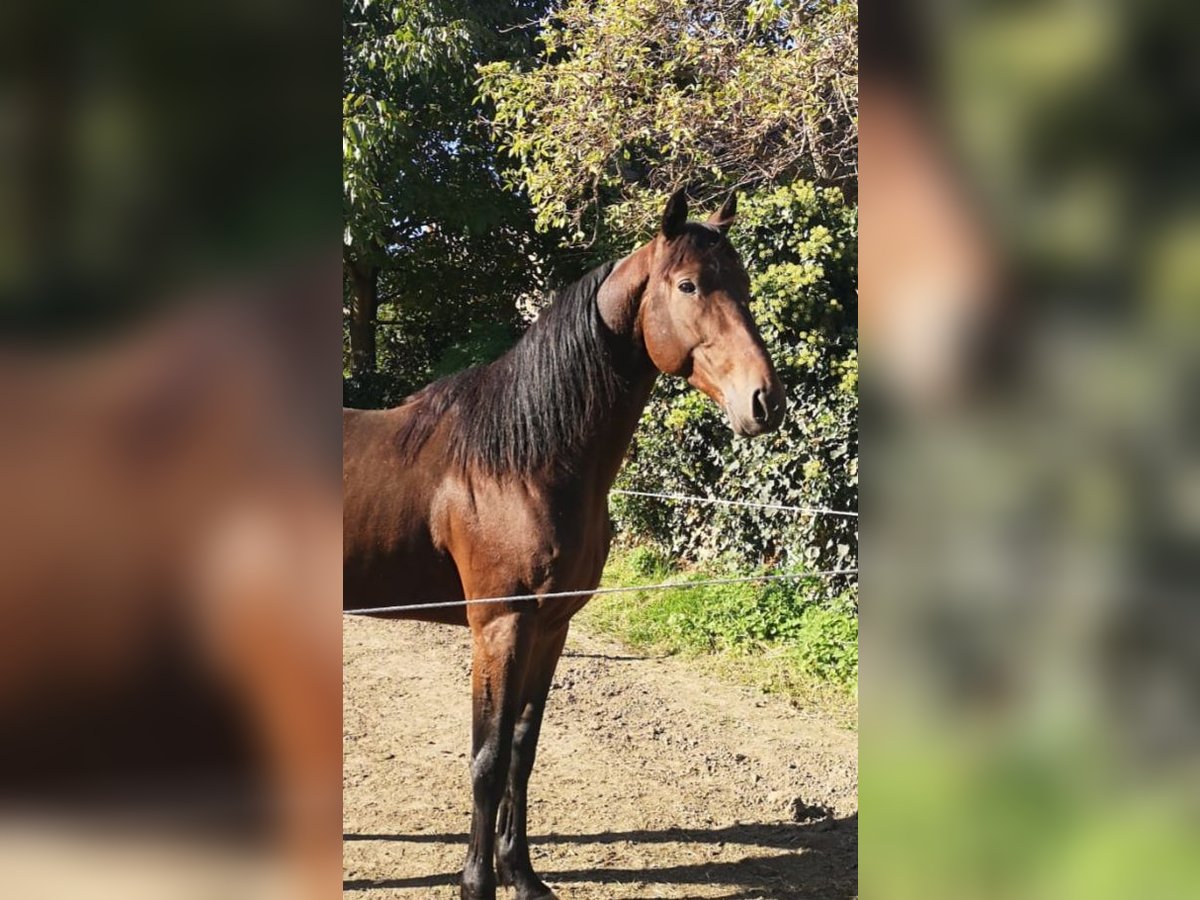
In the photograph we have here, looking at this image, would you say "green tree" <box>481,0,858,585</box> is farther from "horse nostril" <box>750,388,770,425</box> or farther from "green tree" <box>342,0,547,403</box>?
"horse nostril" <box>750,388,770,425</box>

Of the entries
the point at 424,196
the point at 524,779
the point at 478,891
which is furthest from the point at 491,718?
the point at 424,196

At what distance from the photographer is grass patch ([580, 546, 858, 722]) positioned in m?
4.95

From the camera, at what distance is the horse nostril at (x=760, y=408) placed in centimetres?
248

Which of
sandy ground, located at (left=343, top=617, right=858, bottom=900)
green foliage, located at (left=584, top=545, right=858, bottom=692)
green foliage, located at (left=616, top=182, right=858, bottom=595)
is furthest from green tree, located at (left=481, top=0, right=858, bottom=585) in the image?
sandy ground, located at (left=343, top=617, right=858, bottom=900)

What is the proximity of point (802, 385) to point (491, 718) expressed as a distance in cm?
331

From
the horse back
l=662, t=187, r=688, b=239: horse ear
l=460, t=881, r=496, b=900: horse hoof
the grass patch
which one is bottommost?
l=460, t=881, r=496, b=900: horse hoof

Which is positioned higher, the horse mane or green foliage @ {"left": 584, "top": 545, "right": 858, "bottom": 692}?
the horse mane

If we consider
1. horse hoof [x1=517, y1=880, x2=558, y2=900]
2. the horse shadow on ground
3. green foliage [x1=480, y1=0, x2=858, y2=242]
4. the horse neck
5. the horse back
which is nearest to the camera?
the horse neck

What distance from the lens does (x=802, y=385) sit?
210 inches
